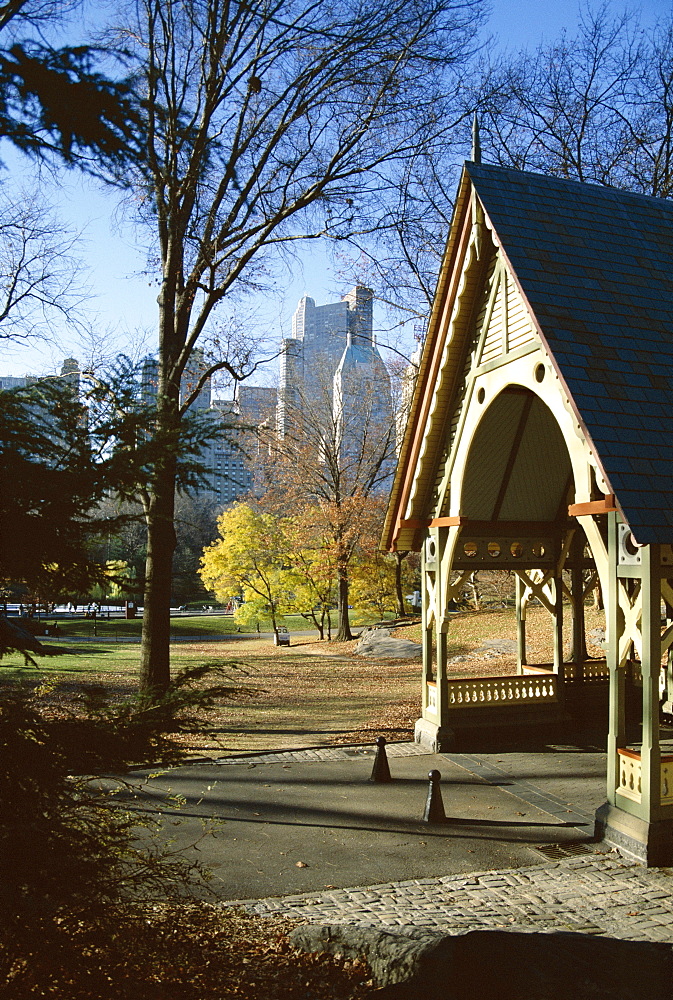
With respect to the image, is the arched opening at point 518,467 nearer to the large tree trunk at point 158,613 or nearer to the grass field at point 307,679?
the grass field at point 307,679

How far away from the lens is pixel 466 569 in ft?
42.3

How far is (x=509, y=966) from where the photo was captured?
439 centimetres

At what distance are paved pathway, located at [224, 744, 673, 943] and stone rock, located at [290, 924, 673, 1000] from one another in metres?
1.14

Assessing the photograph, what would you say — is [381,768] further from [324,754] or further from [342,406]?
[342,406]

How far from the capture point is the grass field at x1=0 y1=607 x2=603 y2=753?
523 inches

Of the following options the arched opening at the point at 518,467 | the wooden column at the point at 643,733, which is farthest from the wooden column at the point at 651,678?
the arched opening at the point at 518,467

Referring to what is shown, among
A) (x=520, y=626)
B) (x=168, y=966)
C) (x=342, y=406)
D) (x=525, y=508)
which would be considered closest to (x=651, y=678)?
(x=168, y=966)

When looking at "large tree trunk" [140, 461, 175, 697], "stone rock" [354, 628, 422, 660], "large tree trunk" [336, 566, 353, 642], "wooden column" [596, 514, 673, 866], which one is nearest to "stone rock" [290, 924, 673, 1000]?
"wooden column" [596, 514, 673, 866]

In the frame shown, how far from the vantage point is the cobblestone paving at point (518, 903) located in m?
6.10

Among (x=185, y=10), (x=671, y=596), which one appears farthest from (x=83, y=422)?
(x=185, y=10)

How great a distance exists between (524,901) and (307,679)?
15.2 metres

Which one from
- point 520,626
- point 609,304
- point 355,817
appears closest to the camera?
point 355,817

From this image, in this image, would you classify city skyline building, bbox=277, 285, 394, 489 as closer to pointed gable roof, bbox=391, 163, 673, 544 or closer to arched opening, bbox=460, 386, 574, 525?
arched opening, bbox=460, 386, 574, 525

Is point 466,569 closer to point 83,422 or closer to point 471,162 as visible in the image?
point 471,162
